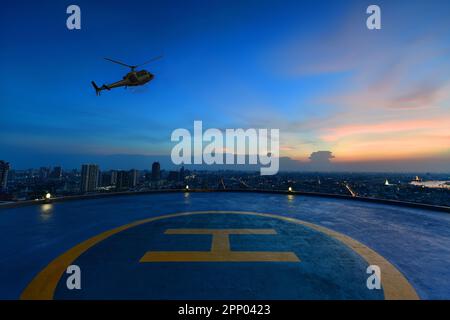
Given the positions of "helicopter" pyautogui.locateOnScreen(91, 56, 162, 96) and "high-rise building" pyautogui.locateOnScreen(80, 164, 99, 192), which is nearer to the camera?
"helicopter" pyautogui.locateOnScreen(91, 56, 162, 96)

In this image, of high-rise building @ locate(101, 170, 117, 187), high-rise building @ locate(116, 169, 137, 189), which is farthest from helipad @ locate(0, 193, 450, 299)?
high-rise building @ locate(101, 170, 117, 187)

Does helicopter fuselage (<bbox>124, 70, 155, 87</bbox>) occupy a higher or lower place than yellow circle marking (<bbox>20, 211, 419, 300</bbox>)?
higher

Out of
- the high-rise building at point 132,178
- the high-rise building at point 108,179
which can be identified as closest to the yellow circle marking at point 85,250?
the high-rise building at point 132,178

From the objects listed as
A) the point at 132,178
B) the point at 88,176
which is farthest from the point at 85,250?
the point at 88,176

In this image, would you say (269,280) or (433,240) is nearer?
(269,280)

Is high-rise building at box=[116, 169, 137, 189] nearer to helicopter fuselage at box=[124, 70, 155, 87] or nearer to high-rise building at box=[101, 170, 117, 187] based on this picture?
high-rise building at box=[101, 170, 117, 187]
